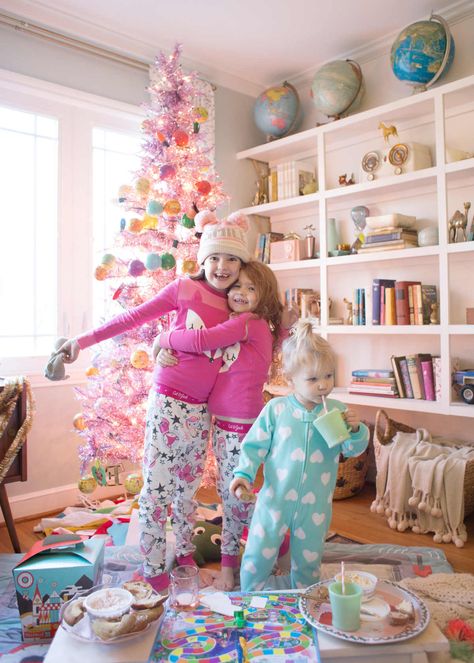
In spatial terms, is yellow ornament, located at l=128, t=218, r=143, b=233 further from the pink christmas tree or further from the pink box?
the pink box

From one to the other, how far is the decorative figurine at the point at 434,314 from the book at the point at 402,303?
13 cm

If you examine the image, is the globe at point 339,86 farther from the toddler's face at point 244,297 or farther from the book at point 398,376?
the toddler's face at point 244,297

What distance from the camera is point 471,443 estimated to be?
2.85 metres

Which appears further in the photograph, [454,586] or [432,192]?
[432,192]

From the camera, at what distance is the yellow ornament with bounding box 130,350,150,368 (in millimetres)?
2506

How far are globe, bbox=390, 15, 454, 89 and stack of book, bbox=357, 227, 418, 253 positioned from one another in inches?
31.3

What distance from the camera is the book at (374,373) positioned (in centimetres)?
309

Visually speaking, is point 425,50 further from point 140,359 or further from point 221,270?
point 140,359

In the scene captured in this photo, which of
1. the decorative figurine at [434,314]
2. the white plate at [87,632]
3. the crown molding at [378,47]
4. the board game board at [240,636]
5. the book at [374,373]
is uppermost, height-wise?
the crown molding at [378,47]

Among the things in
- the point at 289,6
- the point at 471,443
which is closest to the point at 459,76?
the point at 289,6

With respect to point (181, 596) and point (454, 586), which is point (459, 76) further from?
point (181, 596)

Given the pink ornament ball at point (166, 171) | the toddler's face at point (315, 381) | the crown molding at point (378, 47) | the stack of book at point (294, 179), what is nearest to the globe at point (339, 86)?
the crown molding at point (378, 47)

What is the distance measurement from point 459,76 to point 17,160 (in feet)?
8.03

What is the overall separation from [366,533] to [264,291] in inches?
53.8
